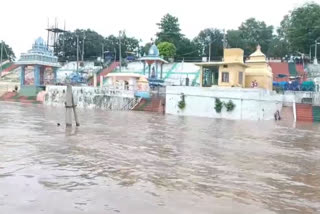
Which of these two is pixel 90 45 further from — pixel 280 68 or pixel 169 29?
pixel 280 68

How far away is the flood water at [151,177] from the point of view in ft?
18.3

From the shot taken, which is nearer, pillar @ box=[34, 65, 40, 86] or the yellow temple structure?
the yellow temple structure

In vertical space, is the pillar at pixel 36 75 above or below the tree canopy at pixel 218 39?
below

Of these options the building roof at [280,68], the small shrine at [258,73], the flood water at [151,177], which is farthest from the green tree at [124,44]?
the flood water at [151,177]

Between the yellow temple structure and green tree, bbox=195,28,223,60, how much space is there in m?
34.5

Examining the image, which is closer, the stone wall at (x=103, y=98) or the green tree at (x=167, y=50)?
the stone wall at (x=103, y=98)

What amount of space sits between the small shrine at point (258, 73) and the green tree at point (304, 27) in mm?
26278

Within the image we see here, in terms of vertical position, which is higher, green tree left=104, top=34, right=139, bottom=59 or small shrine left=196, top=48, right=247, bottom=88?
green tree left=104, top=34, right=139, bottom=59

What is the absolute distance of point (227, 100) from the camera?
29.0 metres

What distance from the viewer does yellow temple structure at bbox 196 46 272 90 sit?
104ft

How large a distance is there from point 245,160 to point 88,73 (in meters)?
52.0

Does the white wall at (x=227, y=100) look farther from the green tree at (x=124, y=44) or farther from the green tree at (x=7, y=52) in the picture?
the green tree at (x=7, y=52)

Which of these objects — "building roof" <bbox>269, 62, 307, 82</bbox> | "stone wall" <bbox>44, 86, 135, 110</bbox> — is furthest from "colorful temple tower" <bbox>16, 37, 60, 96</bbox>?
"building roof" <bbox>269, 62, 307, 82</bbox>

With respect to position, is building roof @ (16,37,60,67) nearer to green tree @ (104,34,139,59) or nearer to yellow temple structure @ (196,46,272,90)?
yellow temple structure @ (196,46,272,90)
